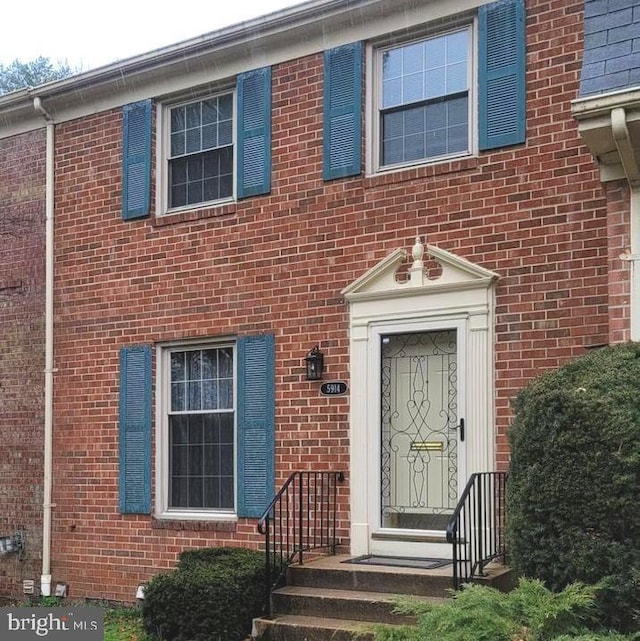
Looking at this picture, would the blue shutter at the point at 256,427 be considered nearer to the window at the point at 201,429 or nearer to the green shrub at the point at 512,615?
the window at the point at 201,429

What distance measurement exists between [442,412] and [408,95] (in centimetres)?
287

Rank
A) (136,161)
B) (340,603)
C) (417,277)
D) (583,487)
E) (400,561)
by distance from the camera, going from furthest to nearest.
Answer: (136,161), (417,277), (400,561), (340,603), (583,487)

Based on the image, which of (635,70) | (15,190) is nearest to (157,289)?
(15,190)

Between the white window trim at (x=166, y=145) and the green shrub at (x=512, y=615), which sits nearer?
the green shrub at (x=512, y=615)

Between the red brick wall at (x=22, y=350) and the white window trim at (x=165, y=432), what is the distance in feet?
5.19

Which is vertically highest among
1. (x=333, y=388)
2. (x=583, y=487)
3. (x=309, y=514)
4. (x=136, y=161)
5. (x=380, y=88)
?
(x=380, y=88)

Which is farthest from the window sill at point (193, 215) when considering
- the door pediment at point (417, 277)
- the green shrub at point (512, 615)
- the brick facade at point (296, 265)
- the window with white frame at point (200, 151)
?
the green shrub at point (512, 615)

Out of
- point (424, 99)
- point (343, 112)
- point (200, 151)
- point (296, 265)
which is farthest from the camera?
point (200, 151)

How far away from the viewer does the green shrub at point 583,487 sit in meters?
5.64

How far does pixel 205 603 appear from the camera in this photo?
748cm

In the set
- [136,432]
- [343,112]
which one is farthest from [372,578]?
[343,112]

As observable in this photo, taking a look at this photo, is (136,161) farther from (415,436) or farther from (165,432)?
(415,436)

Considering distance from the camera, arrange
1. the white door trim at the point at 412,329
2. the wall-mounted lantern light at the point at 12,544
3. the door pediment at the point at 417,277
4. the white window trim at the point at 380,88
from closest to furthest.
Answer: the white door trim at the point at 412,329, the door pediment at the point at 417,277, the white window trim at the point at 380,88, the wall-mounted lantern light at the point at 12,544

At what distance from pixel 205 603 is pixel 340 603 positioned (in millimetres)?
1046
